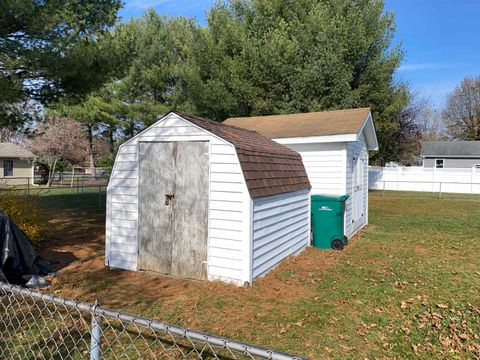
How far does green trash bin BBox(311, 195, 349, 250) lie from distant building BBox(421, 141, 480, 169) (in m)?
29.8

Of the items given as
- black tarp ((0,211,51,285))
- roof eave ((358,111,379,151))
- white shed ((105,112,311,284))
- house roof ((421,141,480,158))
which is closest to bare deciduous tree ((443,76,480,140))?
house roof ((421,141,480,158))

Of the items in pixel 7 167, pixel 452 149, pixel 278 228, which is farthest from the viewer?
pixel 452 149

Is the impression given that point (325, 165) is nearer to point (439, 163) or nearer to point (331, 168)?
point (331, 168)

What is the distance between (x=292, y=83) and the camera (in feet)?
61.4

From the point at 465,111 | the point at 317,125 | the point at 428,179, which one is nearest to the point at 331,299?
the point at 317,125

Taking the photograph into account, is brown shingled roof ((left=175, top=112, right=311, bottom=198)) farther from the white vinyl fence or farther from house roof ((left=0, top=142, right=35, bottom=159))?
house roof ((left=0, top=142, right=35, bottom=159))

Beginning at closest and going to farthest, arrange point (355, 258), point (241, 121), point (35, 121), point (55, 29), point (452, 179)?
point (355, 258)
point (55, 29)
point (35, 121)
point (241, 121)
point (452, 179)

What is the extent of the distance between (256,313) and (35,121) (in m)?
9.43

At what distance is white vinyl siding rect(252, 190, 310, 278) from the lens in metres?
5.98

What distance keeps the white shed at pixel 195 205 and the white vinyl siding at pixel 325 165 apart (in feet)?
8.90

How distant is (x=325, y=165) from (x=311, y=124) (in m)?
1.69

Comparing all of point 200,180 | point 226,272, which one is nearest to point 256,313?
point 226,272

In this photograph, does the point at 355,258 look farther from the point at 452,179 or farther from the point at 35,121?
the point at 452,179

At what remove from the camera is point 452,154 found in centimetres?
3381
